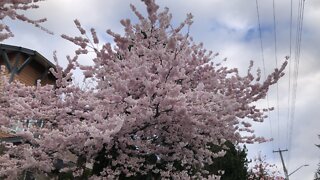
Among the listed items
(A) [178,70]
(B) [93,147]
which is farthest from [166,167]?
(A) [178,70]

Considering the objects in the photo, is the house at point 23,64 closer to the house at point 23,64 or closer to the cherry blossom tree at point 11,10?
the house at point 23,64

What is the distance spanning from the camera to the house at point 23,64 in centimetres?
1762

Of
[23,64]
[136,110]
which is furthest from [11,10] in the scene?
[23,64]

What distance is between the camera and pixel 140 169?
8.09 m

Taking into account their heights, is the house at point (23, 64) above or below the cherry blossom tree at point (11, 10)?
above

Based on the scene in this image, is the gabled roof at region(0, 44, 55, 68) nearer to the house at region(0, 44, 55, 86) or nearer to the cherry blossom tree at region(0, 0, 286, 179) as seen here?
the house at region(0, 44, 55, 86)

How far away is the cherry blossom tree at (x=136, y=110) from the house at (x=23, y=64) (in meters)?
9.35

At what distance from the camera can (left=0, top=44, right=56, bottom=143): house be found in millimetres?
17625

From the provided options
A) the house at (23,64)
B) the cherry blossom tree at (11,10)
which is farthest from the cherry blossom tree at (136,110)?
the house at (23,64)

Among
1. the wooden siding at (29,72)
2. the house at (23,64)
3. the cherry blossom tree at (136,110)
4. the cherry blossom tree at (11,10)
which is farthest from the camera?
the wooden siding at (29,72)

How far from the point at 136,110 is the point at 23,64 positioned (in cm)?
1295

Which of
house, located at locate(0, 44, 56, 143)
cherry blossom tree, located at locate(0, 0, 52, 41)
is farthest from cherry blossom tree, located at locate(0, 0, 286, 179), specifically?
house, located at locate(0, 44, 56, 143)

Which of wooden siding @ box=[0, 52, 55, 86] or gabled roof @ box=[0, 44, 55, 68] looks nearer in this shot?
gabled roof @ box=[0, 44, 55, 68]

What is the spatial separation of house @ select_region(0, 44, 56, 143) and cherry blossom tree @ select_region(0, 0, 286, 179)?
9345 millimetres
